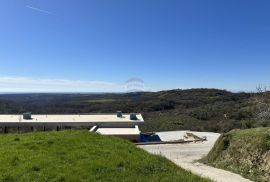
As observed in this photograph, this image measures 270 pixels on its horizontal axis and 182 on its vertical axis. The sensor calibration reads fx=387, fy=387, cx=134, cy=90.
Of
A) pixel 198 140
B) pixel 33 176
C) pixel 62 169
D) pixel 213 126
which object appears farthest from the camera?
pixel 213 126

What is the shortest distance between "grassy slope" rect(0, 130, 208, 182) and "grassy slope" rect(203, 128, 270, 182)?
4591 mm

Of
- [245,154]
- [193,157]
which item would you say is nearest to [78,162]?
[245,154]

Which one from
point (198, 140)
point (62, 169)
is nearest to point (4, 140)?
point (62, 169)

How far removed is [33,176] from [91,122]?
2774 cm

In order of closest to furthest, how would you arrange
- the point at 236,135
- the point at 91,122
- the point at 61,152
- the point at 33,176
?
the point at 33,176, the point at 61,152, the point at 236,135, the point at 91,122

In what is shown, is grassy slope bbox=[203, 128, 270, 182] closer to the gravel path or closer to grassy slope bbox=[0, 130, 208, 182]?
the gravel path

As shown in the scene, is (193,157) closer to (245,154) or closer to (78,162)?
(245,154)

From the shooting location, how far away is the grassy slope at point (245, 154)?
15.9m

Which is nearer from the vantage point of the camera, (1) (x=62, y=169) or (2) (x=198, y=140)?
(1) (x=62, y=169)

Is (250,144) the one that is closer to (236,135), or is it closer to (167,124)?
(236,135)

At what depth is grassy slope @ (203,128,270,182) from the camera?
15.9 m

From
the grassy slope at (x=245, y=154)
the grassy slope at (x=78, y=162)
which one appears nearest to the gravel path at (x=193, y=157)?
the grassy slope at (x=245, y=154)

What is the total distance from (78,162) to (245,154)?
8.71 meters

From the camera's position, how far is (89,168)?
453 inches
